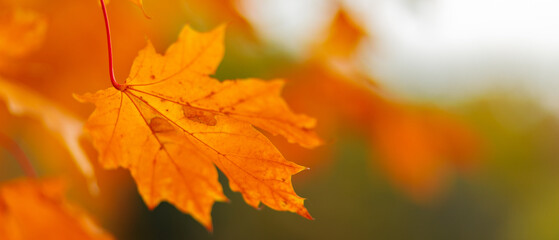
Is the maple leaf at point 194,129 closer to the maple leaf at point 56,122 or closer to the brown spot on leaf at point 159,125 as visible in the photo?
the brown spot on leaf at point 159,125

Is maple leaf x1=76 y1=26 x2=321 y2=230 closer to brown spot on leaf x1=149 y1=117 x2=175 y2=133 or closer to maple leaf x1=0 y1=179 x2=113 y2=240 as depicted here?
brown spot on leaf x1=149 y1=117 x2=175 y2=133

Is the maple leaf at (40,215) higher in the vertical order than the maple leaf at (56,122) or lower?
lower

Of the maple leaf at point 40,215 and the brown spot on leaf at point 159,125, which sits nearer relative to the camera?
the brown spot on leaf at point 159,125

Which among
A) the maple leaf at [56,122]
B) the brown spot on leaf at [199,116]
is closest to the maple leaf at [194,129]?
the brown spot on leaf at [199,116]

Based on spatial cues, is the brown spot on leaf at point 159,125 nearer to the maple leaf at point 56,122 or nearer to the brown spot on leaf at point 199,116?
the brown spot on leaf at point 199,116

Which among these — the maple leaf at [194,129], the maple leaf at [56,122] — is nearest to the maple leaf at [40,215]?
the maple leaf at [56,122]

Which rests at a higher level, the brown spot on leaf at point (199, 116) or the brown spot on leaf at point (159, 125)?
the brown spot on leaf at point (159, 125)

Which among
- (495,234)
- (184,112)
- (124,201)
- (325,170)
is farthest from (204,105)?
(495,234)
